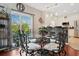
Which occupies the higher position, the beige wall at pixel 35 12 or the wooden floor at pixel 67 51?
the beige wall at pixel 35 12

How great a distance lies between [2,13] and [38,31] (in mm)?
668

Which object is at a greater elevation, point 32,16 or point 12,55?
point 32,16

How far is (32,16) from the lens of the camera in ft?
8.95

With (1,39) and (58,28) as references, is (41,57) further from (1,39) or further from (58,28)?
(1,39)

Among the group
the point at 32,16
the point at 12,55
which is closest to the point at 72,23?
the point at 32,16

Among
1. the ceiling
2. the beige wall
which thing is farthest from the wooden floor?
the ceiling

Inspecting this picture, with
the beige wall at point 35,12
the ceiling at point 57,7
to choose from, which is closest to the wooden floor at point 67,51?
the beige wall at point 35,12

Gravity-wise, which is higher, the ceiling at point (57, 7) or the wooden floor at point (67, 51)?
the ceiling at point (57, 7)

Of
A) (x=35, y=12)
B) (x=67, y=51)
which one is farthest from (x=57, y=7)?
(x=67, y=51)

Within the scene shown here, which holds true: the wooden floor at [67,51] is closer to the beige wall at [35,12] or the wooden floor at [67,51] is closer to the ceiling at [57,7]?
the beige wall at [35,12]

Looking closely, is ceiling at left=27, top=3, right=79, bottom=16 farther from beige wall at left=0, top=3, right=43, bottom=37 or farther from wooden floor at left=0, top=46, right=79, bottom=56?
wooden floor at left=0, top=46, right=79, bottom=56

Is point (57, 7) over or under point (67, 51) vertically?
Result: over

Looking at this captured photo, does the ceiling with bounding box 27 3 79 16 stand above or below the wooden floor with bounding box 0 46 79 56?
above

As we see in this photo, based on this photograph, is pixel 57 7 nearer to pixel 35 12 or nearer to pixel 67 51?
pixel 35 12
